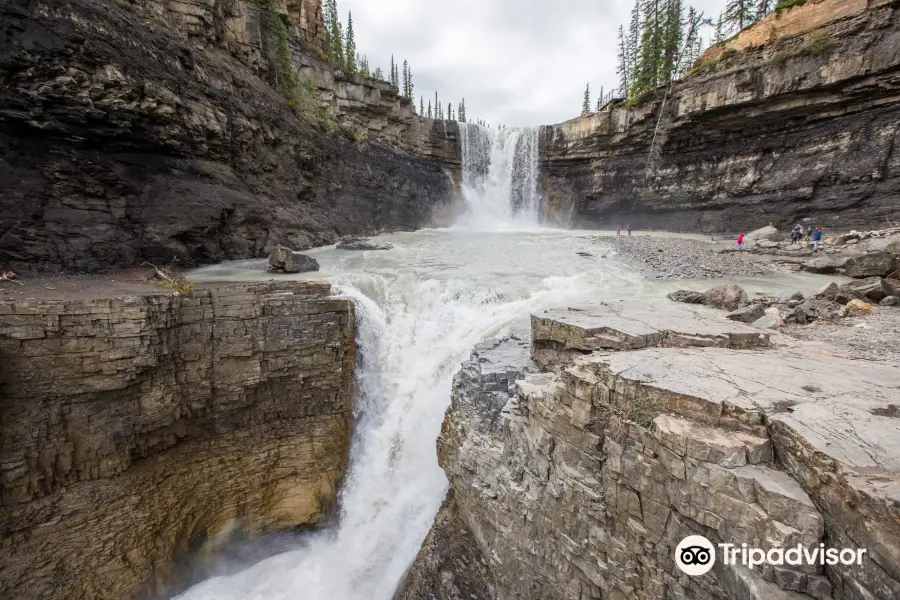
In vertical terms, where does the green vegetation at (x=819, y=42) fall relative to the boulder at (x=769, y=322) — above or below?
above

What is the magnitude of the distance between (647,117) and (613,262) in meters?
17.1

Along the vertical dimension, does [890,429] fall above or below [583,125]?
below

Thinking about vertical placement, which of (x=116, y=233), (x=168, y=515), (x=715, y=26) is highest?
(x=715, y=26)

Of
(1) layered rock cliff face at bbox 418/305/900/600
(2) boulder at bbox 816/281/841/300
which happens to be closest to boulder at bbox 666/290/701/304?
(2) boulder at bbox 816/281/841/300

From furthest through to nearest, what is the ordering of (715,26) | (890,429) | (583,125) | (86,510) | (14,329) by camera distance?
(715,26) → (583,125) → (86,510) → (14,329) → (890,429)

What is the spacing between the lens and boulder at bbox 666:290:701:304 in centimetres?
1023

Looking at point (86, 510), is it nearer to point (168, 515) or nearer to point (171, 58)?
point (168, 515)

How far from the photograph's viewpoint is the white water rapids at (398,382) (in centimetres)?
813

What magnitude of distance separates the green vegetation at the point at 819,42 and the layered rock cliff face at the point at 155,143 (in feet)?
87.4

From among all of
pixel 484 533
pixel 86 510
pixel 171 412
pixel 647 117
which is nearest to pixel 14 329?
pixel 171 412

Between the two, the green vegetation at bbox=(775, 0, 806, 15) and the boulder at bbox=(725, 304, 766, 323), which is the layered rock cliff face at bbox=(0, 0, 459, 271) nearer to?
the boulder at bbox=(725, 304, 766, 323)

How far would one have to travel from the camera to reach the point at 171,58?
14664 mm

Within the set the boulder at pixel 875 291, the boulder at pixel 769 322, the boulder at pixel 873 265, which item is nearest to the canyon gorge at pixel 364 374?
the boulder at pixel 769 322

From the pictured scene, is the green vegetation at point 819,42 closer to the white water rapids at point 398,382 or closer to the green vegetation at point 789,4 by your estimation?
the green vegetation at point 789,4
